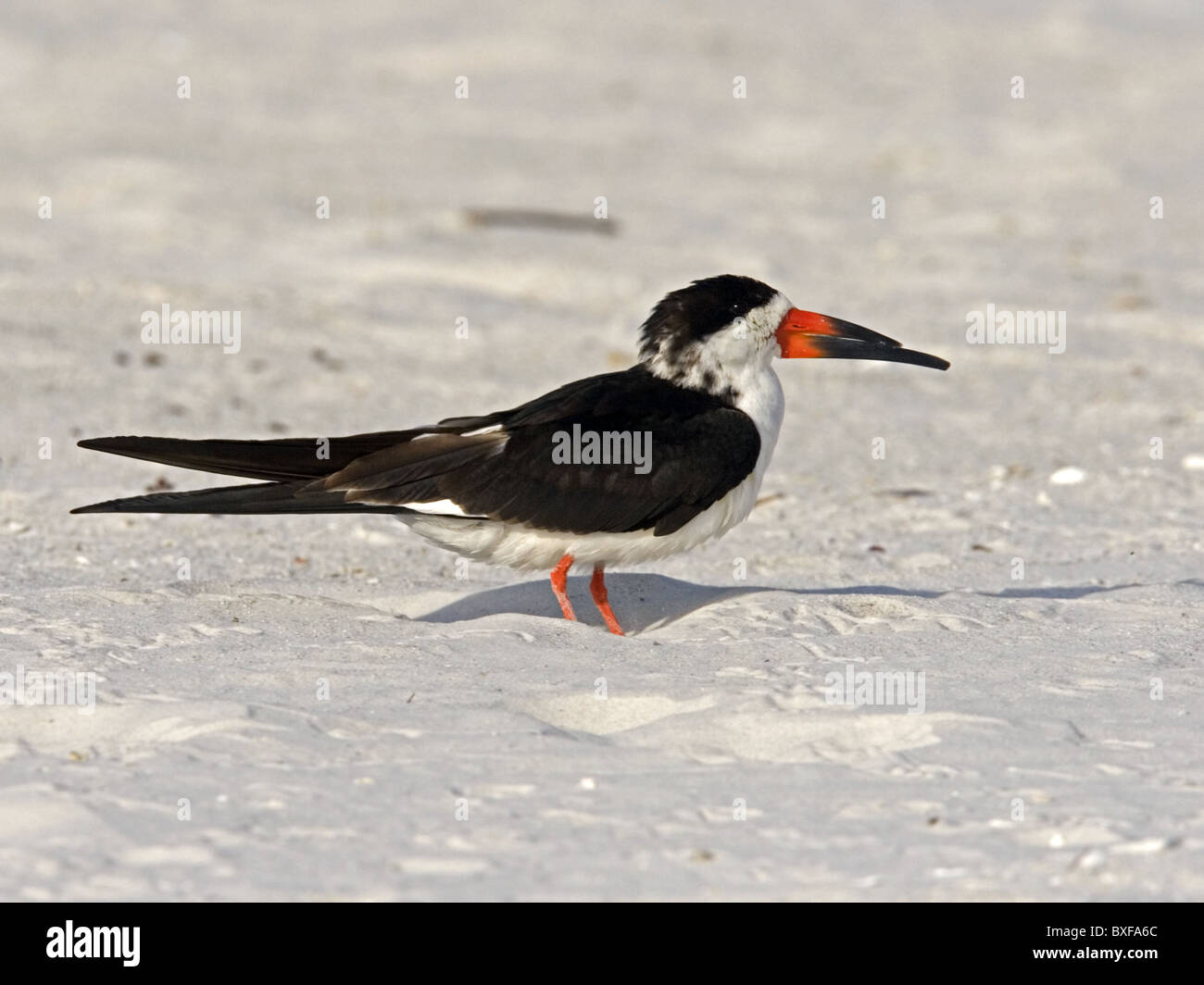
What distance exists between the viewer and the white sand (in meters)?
3.82

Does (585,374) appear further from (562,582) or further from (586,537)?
(586,537)

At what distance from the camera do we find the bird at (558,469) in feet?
17.7

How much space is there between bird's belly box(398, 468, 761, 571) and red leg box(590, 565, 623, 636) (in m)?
0.13

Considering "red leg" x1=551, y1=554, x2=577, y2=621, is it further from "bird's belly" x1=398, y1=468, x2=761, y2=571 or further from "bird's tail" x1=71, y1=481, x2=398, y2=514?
"bird's tail" x1=71, y1=481, x2=398, y2=514

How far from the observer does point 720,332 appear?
18.9 ft

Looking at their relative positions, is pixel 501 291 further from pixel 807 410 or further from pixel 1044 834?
pixel 1044 834

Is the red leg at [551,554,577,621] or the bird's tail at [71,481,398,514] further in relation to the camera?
the red leg at [551,554,577,621]

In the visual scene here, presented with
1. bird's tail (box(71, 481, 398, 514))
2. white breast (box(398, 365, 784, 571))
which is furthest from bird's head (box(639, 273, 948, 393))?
bird's tail (box(71, 481, 398, 514))

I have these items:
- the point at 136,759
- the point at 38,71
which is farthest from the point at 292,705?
the point at 38,71

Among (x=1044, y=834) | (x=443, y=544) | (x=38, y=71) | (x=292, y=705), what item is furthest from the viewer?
(x=38, y=71)

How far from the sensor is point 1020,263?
11.9 meters

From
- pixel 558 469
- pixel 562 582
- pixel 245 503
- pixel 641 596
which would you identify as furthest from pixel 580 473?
pixel 245 503

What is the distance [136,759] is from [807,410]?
5762 mm
